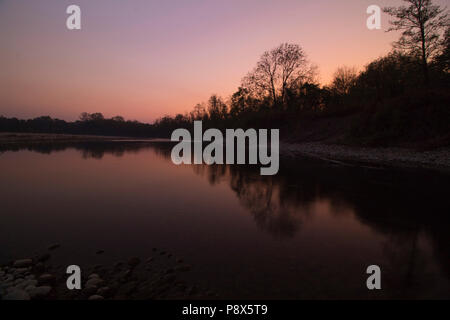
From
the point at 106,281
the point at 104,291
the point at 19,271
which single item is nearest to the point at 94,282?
the point at 106,281

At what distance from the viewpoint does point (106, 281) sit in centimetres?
366

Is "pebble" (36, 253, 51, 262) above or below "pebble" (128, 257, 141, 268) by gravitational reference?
above

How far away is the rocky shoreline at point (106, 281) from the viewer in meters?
3.30

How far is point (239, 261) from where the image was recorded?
434 cm

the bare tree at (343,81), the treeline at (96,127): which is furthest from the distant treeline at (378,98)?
the treeline at (96,127)

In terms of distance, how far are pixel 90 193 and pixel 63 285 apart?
719cm

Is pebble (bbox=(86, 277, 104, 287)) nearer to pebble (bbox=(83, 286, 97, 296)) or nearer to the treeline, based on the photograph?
pebble (bbox=(83, 286, 97, 296))

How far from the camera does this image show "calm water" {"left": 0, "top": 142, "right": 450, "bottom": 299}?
12.2 ft

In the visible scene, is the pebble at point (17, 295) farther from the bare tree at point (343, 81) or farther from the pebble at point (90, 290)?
the bare tree at point (343, 81)

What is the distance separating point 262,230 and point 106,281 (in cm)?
377

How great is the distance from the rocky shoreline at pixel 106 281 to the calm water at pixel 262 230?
0.31 meters

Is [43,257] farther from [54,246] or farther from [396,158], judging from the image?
[396,158]

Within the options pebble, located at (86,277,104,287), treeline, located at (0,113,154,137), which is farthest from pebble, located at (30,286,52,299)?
treeline, located at (0,113,154,137)

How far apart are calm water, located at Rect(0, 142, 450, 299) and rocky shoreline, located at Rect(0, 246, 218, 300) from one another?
0.31 m
